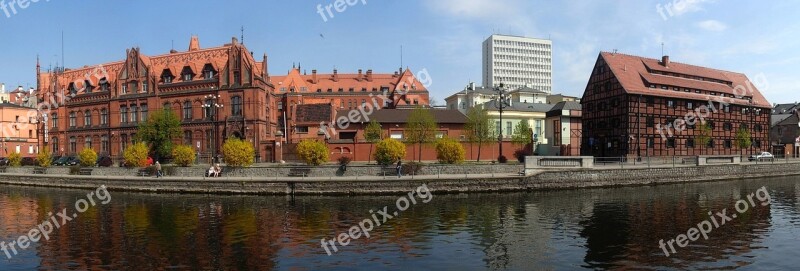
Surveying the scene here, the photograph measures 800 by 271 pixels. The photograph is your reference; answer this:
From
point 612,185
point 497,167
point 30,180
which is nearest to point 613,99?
point 612,185

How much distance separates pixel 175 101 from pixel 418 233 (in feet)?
177

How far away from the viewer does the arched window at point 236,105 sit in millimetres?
61188

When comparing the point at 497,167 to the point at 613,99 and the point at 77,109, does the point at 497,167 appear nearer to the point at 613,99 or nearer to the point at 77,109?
the point at 613,99

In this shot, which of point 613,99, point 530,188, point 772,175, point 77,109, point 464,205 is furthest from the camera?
point 77,109

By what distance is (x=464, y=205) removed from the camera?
102ft

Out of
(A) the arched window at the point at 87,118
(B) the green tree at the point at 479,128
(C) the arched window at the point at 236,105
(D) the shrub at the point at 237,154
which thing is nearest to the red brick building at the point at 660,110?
(B) the green tree at the point at 479,128

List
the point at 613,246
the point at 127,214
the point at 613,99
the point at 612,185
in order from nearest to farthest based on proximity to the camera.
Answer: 1. the point at 613,246
2. the point at 127,214
3. the point at 612,185
4. the point at 613,99

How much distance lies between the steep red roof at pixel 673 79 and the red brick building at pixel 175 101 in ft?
134

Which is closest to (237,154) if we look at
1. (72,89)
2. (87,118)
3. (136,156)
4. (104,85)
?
(136,156)

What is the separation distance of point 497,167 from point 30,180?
4549cm

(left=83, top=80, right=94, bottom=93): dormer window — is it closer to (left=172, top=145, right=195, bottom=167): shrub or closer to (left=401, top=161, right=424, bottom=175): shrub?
(left=172, top=145, right=195, bottom=167): shrub

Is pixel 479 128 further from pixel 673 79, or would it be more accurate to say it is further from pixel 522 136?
pixel 673 79

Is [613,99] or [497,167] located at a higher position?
[613,99]

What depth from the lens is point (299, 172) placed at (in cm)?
3984
